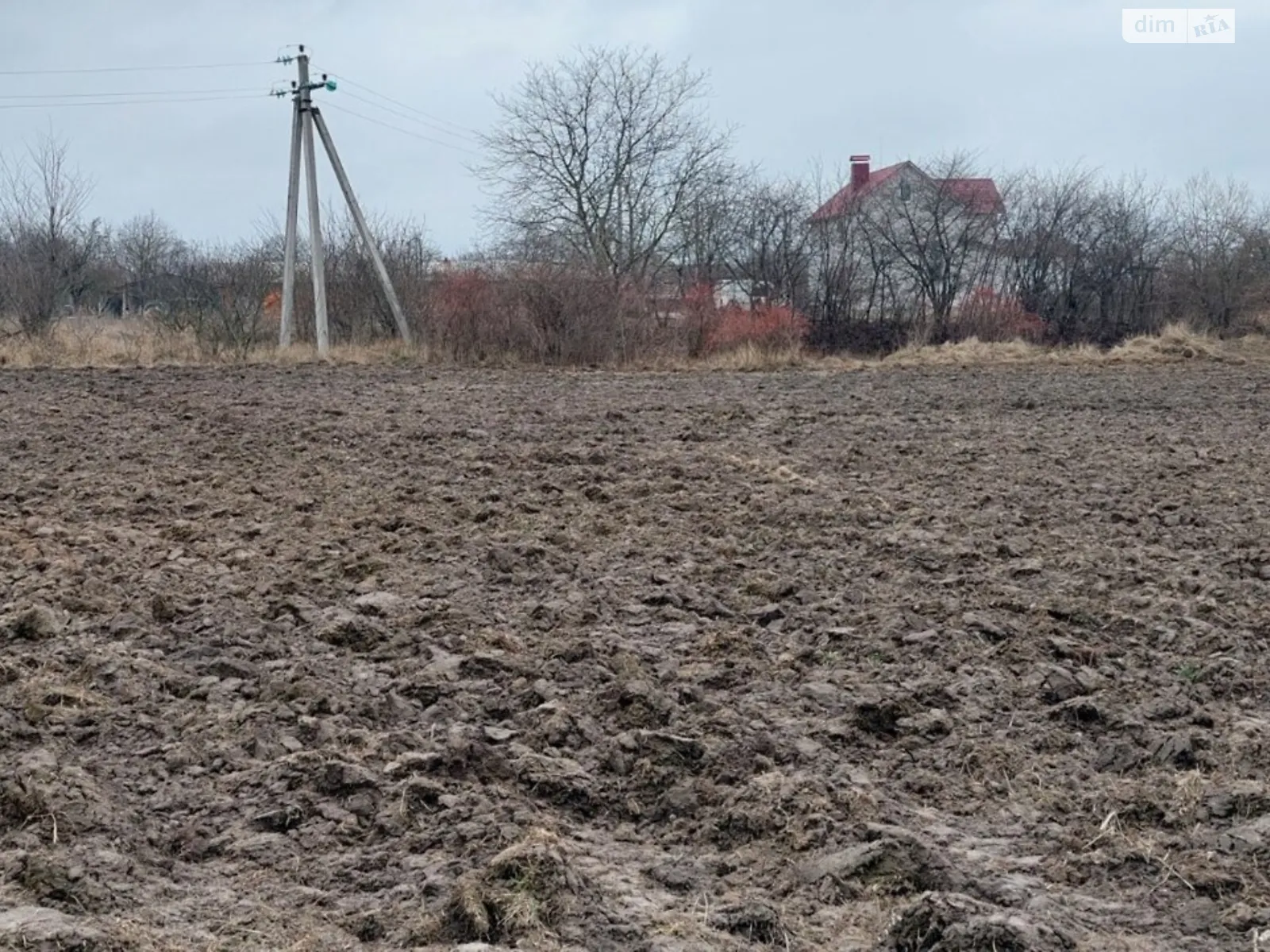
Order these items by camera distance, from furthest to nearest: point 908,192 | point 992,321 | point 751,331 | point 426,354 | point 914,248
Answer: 1. point 908,192
2. point 914,248
3. point 992,321
4. point 751,331
5. point 426,354

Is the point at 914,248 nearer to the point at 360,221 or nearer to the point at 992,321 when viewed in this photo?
the point at 992,321

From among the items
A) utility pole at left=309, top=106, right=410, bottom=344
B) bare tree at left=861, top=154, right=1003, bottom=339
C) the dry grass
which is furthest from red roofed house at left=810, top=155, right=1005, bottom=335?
utility pole at left=309, top=106, right=410, bottom=344

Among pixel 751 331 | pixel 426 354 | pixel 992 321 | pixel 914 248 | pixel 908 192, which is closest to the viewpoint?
pixel 426 354

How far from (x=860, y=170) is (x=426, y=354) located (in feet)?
54.5

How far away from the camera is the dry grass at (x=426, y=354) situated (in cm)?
1662

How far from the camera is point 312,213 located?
18500 millimetres

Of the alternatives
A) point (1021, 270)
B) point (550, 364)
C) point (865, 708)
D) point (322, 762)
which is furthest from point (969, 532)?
point (1021, 270)

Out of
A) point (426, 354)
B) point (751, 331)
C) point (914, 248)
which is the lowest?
point (426, 354)

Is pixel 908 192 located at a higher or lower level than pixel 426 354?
higher


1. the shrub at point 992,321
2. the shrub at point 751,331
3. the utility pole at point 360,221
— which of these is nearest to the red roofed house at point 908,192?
the shrub at point 992,321

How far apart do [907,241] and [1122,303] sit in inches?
198

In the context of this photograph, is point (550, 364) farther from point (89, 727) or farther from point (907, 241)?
point (89, 727)

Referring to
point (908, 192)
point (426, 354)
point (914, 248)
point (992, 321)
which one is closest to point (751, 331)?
point (426, 354)

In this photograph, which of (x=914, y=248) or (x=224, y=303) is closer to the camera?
(x=224, y=303)
